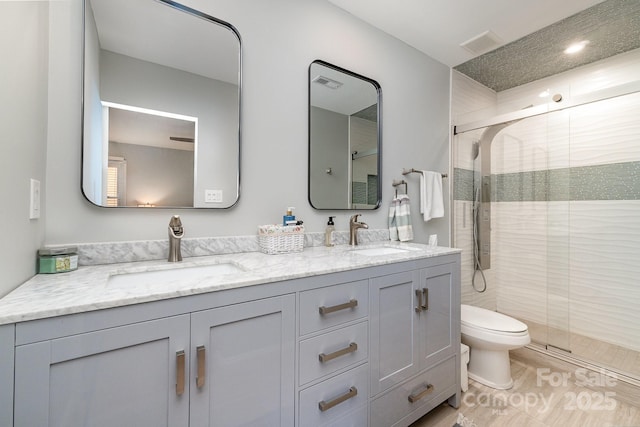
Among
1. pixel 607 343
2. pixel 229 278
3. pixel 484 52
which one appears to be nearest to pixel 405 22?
pixel 484 52

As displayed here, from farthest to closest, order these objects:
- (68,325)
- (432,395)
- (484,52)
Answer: (484,52) → (432,395) → (68,325)

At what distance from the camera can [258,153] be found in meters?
1.50

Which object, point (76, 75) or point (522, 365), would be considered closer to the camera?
point (76, 75)

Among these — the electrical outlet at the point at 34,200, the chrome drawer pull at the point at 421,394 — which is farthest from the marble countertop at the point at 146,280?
the chrome drawer pull at the point at 421,394

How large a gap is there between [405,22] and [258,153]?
1483 mm

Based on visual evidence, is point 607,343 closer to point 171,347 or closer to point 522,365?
point 522,365

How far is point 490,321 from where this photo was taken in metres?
1.91

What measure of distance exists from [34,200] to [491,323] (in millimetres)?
2432

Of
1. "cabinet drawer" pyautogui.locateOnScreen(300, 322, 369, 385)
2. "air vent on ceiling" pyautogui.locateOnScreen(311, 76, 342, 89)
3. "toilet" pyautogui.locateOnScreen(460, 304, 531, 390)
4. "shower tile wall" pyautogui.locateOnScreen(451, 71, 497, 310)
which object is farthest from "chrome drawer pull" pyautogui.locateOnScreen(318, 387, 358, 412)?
"shower tile wall" pyautogui.locateOnScreen(451, 71, 497, 310)

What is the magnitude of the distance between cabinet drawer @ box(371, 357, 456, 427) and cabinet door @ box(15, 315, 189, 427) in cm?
86

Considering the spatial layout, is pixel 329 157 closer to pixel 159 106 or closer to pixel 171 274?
pixel 159 106

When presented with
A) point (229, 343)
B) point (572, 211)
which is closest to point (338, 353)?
point (229, 343)

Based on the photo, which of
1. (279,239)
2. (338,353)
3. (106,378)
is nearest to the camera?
(106,378)

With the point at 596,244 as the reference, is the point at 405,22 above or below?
above
